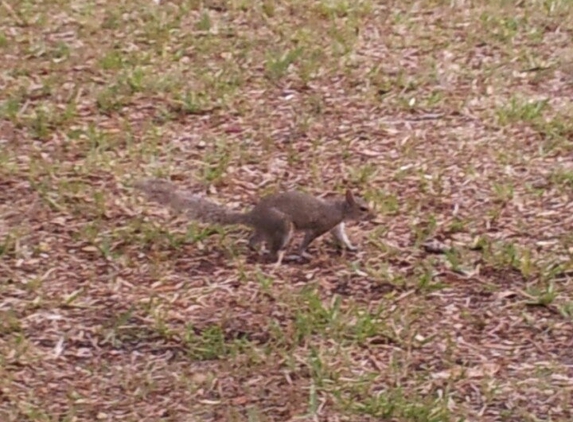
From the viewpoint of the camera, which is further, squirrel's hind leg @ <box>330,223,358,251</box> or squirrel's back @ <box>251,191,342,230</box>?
squirrel's hind leg @ <box>330,223,358,251</box>

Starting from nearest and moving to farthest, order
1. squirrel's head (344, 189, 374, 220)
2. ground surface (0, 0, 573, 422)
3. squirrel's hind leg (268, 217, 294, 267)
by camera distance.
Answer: ground surface (0, 0, 573, 422) → squirrel's hind leg (268, 217, 294, 267) → squirrel's head (344, 189, 374, 220)

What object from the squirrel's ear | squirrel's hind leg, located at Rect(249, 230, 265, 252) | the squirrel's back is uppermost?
the squirrel's ear

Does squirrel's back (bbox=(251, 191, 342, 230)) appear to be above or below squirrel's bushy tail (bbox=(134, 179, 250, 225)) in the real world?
above

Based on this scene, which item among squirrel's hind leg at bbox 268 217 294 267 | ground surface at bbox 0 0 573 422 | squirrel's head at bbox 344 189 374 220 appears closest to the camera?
ground surface at bbox 0 0 573 422

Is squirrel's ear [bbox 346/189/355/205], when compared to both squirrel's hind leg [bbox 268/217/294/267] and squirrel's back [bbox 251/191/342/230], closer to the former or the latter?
squirrel's back [bbox 251/191/342/230]

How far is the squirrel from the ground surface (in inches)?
4.9

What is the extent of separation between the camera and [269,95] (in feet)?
22.5

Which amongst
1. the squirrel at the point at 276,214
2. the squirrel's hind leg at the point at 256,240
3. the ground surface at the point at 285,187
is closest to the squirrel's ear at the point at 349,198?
the squirrel at the point at 276,214

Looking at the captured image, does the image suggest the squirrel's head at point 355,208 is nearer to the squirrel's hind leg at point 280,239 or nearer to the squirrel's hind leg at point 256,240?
the squirrel's hind leg at point 280,239

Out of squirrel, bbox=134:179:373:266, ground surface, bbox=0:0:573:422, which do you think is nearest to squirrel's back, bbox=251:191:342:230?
squirrel, bbox=134:179:373:266

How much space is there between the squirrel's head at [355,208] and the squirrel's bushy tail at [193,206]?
420 mm

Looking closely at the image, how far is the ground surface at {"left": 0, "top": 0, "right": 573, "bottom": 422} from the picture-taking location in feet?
14.5

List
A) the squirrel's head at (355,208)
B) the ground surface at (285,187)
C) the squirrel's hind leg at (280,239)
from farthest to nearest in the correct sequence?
the squirrel's head at (355,208) < the squirrel's hind leg at (280,239) < the ground surface at (285,187)

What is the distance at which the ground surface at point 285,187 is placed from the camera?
441 centimetres
